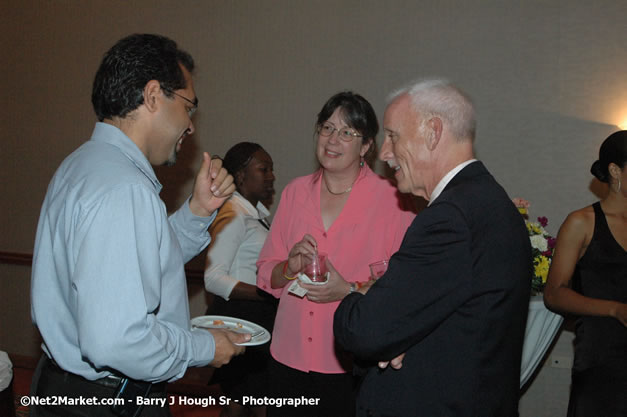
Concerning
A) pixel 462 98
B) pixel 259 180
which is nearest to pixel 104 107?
pixel 462 98

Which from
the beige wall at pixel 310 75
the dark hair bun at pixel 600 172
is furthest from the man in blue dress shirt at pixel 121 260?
the beige wall at pixel 310 75

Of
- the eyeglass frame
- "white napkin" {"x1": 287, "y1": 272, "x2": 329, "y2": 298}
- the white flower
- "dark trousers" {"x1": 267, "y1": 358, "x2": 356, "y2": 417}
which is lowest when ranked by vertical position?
"dark trousers" {"x1": 267, "y1": 358, "x2": 356, "y2": 417}

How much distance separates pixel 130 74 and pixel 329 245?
4.02ft

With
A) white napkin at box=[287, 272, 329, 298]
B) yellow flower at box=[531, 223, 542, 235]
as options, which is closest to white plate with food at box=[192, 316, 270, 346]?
white napkin at box=[287, 272, 329, 298]

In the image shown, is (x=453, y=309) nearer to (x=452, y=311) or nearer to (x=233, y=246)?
(x=452, y=311)

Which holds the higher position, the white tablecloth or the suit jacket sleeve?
the suit jacket sleeve

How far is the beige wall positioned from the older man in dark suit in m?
2.50

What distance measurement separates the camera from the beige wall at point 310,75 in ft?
12.0

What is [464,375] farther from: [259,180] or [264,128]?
[264,128]

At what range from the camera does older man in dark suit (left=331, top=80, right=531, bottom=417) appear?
1.37 meters

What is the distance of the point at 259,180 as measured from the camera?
3.30 metres

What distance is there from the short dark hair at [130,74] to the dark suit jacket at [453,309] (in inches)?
35.6

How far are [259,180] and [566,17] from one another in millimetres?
2458

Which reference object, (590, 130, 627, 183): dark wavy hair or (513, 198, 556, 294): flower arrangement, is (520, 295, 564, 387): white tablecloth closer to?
(513, 198, 556, 294): flower arrangement
